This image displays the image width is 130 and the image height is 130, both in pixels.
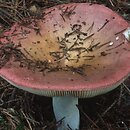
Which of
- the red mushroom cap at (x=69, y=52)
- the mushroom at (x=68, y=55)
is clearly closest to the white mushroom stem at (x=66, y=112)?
the mushroom at (x=68, y=55)

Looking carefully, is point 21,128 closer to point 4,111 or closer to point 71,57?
point 4,111

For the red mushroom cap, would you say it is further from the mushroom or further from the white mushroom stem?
the white mushroom stem

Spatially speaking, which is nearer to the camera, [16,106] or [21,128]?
[21,128]

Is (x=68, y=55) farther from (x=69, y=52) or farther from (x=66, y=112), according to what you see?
(x=66, y=112)

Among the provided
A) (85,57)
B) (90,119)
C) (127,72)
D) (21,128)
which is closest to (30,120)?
(21,128)

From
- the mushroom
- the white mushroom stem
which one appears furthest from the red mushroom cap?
the white mushroom stem

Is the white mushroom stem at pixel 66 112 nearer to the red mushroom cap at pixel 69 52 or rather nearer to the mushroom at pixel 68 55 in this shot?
the mushroom at pixel 68 55

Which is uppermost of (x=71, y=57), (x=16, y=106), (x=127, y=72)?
(x=127, y=72)

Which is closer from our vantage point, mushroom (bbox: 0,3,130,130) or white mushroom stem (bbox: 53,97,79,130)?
mushroom (bbox: 0,3,130,130)
